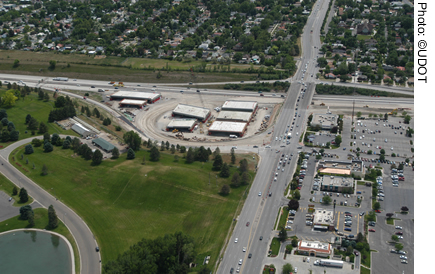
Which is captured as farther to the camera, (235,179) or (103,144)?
(103,144)

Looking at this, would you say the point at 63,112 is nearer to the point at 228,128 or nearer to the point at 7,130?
the point at 7,130

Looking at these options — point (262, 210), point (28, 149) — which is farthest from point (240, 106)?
point (28, 149)

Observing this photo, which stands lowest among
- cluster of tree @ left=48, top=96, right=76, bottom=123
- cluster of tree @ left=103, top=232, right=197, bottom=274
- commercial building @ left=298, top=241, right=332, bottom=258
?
cluster of tree @ left=103, top=232, right=197, bottom=274

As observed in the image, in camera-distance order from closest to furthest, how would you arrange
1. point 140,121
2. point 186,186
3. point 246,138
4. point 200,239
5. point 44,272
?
1. point 44,272
2. point 200,239
3. point 186,186
4. point 246,138
5. point 140,121

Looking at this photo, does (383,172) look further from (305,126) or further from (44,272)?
(44,272)

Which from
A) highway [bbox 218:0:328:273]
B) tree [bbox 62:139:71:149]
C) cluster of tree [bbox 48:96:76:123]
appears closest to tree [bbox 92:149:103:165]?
tree [bbox 62:139:71:149]

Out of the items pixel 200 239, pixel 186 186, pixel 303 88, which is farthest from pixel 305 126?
pixel 200 239

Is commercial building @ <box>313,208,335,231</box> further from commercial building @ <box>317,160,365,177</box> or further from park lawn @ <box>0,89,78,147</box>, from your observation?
park lawn @ <box>0,89,78,147</box>
